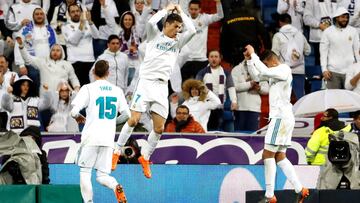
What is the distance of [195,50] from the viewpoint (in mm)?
26781

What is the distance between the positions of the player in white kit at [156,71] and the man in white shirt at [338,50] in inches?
275

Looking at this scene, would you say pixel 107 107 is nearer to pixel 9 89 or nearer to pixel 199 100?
pixel 9 89

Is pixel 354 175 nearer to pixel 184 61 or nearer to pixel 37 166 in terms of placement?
pixel 37 166

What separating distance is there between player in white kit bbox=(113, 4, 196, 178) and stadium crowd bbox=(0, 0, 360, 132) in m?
4.24

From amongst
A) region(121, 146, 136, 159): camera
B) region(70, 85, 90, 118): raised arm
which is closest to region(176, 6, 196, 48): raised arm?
region(70, 85, 90, 118): raised arm

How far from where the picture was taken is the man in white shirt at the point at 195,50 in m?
26.6

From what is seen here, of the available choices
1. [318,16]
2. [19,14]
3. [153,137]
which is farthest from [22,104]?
[318,16]

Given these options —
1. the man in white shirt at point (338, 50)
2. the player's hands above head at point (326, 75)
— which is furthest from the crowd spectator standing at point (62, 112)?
the man in white shirt at point (338, 50)

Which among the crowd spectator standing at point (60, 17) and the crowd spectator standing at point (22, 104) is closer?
the crowd spectator standing at point (22, 104)

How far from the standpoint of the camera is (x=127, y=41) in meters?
26.6

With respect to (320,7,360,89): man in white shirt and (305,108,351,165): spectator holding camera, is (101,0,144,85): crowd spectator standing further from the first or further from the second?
(305,108,351,165): spectator holding camera

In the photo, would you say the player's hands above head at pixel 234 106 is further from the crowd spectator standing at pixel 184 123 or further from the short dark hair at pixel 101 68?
the short dark hair at pixel 101 68

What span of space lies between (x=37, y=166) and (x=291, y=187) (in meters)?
3.99

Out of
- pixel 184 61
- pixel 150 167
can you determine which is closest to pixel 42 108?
pixel 184 61
